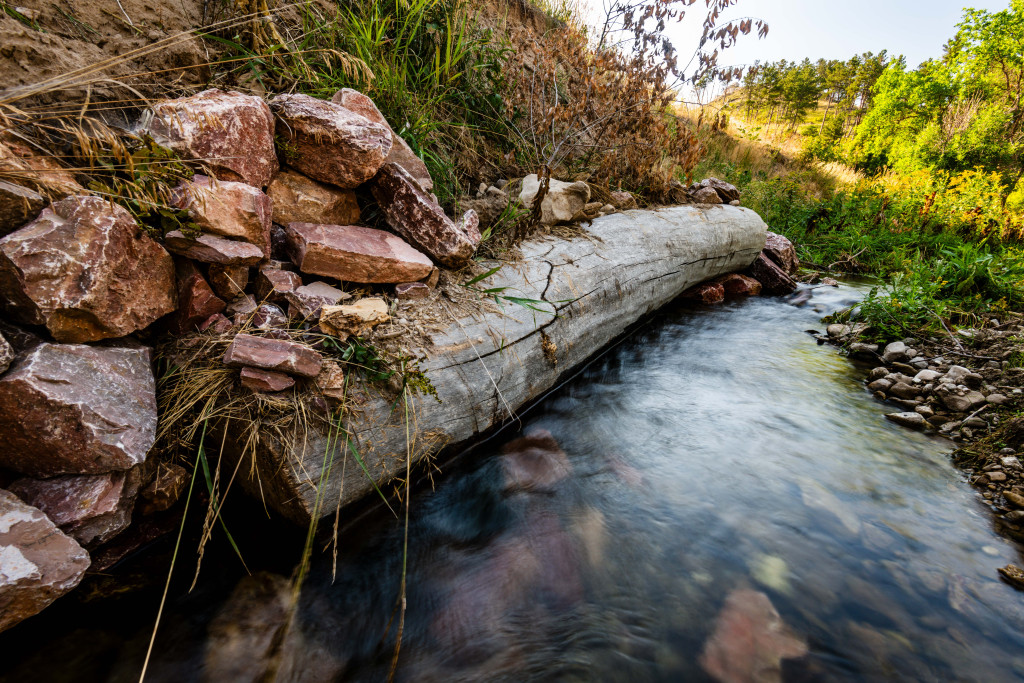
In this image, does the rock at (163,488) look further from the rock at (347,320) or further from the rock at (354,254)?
the rock at (354,254)

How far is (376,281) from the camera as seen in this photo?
2.04m

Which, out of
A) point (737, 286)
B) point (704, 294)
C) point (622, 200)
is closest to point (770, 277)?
point (737, 286)

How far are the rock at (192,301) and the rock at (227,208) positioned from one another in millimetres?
179

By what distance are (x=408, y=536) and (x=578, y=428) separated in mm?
1224

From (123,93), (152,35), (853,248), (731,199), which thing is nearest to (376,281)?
(123,93)

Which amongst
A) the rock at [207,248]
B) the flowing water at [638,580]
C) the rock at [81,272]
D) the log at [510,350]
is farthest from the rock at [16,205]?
the flowing water at [638,580]

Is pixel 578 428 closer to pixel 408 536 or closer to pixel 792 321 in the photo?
pixel 408 536

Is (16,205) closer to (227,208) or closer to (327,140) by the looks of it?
(227,208)

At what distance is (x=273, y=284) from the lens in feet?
5.88

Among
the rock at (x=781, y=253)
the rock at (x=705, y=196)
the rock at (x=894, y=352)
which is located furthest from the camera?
the rock at (x=781, y=253)

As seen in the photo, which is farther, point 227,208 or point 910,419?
point 910,419

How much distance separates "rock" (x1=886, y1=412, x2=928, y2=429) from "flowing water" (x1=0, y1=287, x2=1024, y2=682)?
0.34 feet

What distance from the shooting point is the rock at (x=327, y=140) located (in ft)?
6.34

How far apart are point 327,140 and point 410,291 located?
0.77 m
